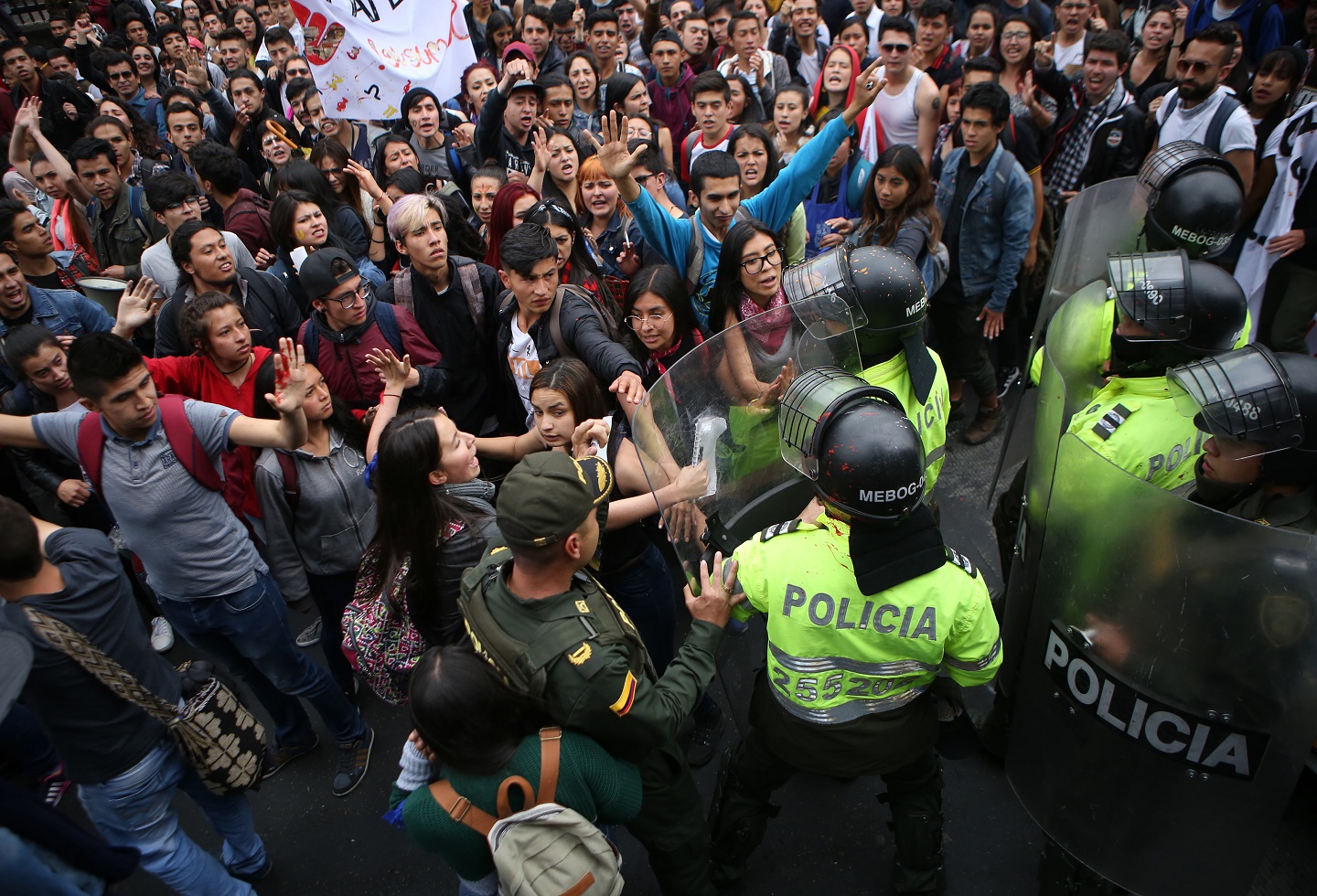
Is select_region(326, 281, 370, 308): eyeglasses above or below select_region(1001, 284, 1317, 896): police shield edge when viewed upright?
above

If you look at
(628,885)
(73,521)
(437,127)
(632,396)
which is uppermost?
(437,127)

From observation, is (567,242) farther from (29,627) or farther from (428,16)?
(428,16)

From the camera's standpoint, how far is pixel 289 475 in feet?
10.1

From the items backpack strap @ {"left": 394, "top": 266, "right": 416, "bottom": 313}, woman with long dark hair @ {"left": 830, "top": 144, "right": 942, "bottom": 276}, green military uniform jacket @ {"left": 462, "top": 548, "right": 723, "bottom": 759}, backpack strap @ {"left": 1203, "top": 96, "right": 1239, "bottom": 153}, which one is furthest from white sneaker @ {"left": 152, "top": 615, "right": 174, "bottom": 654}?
backpack strap @ {"left": 1203, "top": 96, "right": 1239, "bottom": 153}

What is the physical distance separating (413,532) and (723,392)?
42.0 inches

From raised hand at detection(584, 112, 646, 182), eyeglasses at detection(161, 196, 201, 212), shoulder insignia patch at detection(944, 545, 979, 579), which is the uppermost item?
eyeglasses at detection(161, 196, 201, 212)

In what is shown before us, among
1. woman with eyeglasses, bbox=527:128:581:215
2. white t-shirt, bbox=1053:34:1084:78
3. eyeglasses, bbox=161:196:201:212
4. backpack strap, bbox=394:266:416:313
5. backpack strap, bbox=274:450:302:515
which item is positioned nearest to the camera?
backpack strap, bbox=274:450:302:515

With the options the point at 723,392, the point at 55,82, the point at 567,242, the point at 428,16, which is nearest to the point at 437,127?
the point at 428,16

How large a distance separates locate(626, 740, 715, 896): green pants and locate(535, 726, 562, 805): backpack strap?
0.40 metres

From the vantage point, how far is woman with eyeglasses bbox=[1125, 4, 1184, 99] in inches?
239

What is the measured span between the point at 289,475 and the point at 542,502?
164cm

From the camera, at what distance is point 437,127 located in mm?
6199

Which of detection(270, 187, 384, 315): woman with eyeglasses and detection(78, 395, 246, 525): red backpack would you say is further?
detection(270, 187, 384, 315): woman with eyeglasses

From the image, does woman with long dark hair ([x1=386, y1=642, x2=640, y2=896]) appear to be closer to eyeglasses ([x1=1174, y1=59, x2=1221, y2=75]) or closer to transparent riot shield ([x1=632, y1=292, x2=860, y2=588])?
transparent riot shield ([x1=632, y1=292, x2=860, y2=588])
